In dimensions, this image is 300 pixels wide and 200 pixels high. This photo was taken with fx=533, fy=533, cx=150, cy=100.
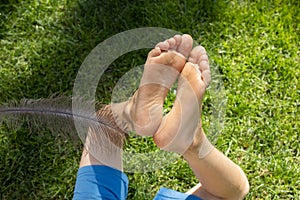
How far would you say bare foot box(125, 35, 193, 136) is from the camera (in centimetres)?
191

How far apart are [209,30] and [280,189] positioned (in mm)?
814

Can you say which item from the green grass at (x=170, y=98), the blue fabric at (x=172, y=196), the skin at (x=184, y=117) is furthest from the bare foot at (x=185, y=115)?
the green grass at (x=170, y=98)

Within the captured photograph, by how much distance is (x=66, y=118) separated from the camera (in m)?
1.65

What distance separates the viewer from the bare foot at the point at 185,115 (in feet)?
6.24

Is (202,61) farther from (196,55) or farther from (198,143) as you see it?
(198,143)

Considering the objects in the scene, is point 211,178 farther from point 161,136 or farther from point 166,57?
point 166,57

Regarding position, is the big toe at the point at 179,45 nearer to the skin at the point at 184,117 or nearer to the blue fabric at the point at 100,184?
the skin at the point at 184,117

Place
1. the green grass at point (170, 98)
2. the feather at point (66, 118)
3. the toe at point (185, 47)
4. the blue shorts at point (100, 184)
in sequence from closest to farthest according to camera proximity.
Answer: the feather at point (66, 118)
the blue shorts at point (100, 184)
the toe at point (185, 47)
the green grass at point (170, 98)

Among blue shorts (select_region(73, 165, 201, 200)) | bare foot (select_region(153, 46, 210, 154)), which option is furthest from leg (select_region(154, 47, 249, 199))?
blue shorts (select_region(73, 165, 201, 200))

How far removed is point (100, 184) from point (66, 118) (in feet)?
1.19

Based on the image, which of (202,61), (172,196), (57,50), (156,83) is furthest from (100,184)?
(57,50)

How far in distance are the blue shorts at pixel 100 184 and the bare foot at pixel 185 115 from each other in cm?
20

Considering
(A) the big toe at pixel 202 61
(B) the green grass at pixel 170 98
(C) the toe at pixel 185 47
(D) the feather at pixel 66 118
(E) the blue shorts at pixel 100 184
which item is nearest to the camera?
(D) the feather at pixel 66 118

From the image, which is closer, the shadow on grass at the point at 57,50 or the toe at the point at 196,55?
the toe at the point at 196,55
